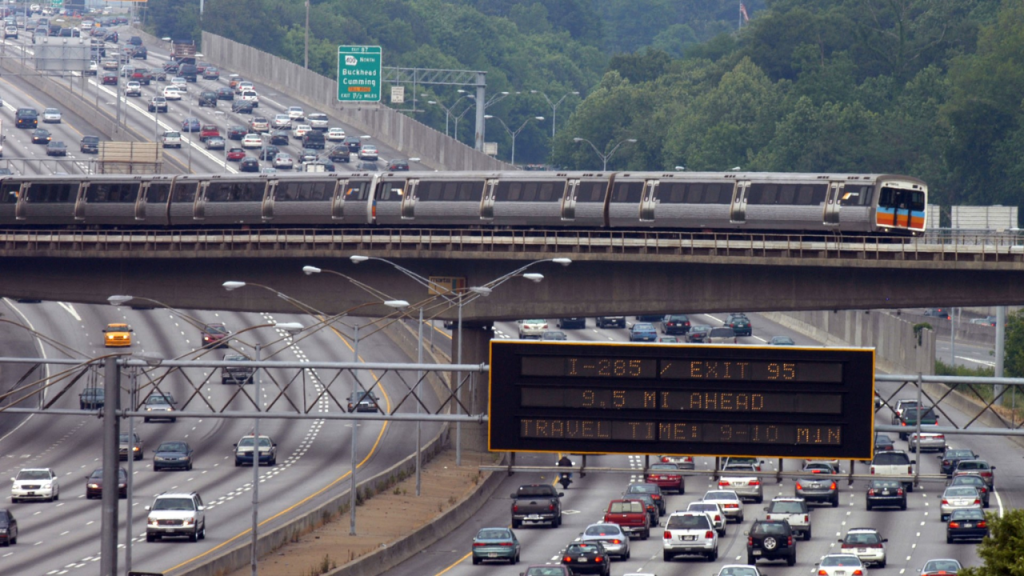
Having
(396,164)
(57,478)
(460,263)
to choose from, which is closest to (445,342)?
(460,263)

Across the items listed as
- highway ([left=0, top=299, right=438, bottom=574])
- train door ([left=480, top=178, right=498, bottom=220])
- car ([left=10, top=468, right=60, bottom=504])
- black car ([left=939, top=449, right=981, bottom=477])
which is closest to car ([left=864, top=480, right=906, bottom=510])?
black car ([left=939, top=449, right=981, bottom=477])

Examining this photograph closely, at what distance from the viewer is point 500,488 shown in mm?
68000

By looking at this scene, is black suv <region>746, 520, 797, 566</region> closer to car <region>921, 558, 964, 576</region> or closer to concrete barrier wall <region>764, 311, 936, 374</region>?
car <region>921, 558, 964, 576</region>

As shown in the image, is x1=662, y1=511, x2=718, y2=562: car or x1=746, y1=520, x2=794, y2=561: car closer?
x1=746, y1=520, x2=794, y2=561: car

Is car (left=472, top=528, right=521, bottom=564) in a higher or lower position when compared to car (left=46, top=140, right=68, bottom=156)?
lower

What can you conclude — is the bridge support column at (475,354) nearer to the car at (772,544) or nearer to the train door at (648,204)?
the train door at (648,204)

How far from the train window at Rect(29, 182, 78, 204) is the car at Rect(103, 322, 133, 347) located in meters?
19.0

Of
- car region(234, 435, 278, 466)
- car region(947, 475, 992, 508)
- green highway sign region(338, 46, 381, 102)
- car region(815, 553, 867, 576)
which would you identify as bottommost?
car region(234, 435, 278, 466)

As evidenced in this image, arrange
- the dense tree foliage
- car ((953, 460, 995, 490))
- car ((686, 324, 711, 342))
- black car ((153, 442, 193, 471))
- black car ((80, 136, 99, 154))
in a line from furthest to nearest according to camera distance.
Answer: the dense tree foliage
black car ((80, 136, 99, 154))
car ((686, 324, 711, 342))
black car ((153, 442, 193, 471))
car ((953, 460, 995, 490))

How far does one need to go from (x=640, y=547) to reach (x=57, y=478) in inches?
979

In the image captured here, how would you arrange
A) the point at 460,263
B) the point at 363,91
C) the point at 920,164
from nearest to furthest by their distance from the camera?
the point at 460,263, the point at 363,91, the point at 920,164

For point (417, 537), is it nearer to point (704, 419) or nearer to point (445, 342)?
point (704, 419)

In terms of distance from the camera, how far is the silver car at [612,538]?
50812mm

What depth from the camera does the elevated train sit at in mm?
64688
